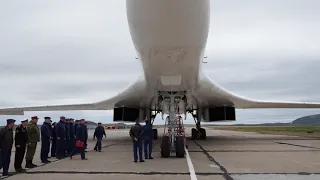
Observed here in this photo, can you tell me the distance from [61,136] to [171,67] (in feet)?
11.9

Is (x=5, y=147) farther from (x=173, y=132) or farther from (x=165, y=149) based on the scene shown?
(x=173, y=132)

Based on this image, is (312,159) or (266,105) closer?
(312,159)

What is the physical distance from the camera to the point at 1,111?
51.1 ft

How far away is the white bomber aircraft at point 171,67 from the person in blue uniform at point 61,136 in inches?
106

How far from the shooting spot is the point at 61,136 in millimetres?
9250

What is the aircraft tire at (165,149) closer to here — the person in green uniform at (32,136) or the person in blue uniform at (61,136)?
the person in blue uniform at (61,136)

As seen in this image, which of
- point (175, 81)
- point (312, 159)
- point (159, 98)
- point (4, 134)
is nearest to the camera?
point (4, 134)

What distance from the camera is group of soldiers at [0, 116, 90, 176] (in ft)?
21.0

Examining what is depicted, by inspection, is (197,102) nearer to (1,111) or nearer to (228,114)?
(228,114)

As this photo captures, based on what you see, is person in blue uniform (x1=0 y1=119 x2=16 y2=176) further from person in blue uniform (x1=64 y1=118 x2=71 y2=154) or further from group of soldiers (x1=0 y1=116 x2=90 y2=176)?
person in blue uniform (x1=64 y1=118 x2=71 y2=154)

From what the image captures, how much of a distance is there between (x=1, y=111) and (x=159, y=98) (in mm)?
8577

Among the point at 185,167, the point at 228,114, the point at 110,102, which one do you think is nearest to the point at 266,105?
the point at 228,114

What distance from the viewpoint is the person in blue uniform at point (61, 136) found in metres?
9.23

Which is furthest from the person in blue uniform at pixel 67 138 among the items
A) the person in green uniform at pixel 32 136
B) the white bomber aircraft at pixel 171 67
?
the white bomber aircraft at pixel 171 67
